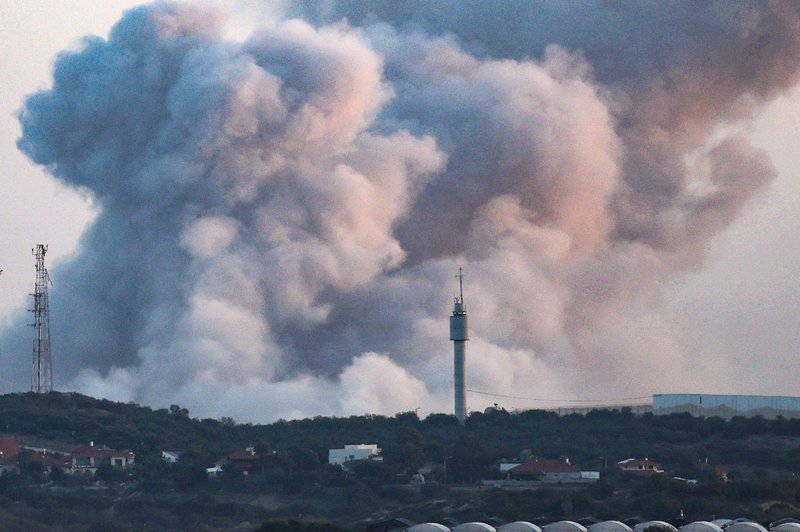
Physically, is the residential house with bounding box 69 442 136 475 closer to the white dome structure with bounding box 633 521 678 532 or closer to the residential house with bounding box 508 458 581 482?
the residential house with bounding box 508 458 581 482

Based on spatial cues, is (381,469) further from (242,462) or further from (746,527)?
(746,527)

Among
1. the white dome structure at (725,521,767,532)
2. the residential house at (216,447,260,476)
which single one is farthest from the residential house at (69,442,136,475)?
the white dome structure at (725,521,767,532)

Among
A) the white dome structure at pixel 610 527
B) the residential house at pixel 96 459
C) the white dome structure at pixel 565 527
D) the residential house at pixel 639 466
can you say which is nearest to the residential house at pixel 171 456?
the residential house at pixel 96 459

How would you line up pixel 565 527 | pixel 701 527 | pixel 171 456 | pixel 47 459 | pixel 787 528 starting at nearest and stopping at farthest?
1. pixel 787 528
2. pixel 701 527
3. pixel 565 527
4. pixel 47 459
5. pixel 171 456

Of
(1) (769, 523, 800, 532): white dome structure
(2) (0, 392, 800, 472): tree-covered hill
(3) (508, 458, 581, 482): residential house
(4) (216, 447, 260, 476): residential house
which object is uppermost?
(2) (0, 392, 800, 472): tree-covered hill

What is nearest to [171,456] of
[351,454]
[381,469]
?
[351,454]

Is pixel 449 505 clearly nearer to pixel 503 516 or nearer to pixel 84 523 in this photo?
pixel 503 516

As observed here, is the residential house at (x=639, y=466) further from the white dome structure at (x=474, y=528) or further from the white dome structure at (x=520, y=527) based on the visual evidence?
the white dome structure at (x=474, y=528)
